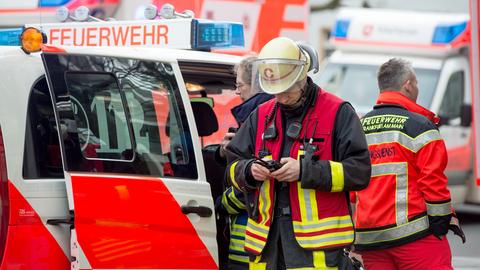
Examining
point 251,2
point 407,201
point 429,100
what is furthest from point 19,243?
point 429,100

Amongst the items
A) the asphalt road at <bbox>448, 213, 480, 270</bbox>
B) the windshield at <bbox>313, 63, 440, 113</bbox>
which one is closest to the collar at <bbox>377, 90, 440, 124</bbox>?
the asphalt road at <bbox>448, 213, 480, 270</bbox>

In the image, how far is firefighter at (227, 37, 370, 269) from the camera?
4250mm

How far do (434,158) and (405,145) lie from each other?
17 centimetres

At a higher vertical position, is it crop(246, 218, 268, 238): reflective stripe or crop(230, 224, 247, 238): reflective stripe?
crop(246, 218, 268, 238): reflective stripe

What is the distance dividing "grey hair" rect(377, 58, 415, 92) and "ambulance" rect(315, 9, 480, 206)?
746 centimetres

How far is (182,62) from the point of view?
5246 millimetres

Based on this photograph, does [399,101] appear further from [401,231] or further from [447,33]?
[447,33]

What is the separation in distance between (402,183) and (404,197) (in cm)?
7

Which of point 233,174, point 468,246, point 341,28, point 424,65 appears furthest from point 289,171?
point 341,28

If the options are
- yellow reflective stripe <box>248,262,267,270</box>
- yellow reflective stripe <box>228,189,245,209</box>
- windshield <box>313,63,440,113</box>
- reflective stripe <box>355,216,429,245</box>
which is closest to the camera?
yellow reflective stripe <box>248,262,267,270</box>

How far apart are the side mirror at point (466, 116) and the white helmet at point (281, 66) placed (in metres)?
8.97

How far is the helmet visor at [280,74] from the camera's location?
14.2 feet

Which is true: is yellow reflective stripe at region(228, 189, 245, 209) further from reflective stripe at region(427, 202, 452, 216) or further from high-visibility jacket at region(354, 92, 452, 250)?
reflective stripe at region(427, 202, 452, 216)

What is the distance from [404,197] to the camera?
17.2ft
